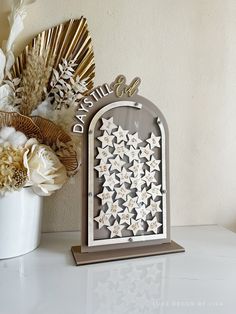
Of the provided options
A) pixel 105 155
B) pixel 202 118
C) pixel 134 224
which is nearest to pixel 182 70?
pixel 202 118

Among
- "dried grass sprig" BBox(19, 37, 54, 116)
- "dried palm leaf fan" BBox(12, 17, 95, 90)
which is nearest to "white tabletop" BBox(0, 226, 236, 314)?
"dried grass sprig" BBox(19, 37, 54, 116)

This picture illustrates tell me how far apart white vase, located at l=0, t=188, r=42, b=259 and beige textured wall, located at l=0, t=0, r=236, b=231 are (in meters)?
0.16

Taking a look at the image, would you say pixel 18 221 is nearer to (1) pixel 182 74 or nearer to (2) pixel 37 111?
(2) pixel 37 111

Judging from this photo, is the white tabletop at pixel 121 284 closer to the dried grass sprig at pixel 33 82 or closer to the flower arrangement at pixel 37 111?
the flower arrangement at pixel 37 111

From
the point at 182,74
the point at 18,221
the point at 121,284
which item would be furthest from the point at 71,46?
the point at 121,284

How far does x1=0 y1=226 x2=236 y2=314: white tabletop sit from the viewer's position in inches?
18.2

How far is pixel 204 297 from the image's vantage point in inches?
19.4

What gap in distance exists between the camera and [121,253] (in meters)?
0.66

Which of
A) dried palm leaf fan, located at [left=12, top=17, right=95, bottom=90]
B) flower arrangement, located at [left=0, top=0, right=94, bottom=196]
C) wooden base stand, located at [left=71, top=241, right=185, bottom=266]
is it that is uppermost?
dried palm leaf fan, located at [left=12, top=17, right=95, bottom=90]

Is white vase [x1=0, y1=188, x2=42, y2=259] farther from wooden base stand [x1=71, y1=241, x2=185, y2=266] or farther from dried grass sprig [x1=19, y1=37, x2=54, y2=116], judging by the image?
dried grass sprig [x1=19, y1=37, x2=54, y2=116]

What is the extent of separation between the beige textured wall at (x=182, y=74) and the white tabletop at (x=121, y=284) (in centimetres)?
24

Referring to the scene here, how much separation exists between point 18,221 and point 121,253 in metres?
0.27

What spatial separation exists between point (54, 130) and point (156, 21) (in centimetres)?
52

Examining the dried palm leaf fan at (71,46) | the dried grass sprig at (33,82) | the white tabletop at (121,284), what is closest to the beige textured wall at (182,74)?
the dried palm leaf fan at (71,46)
